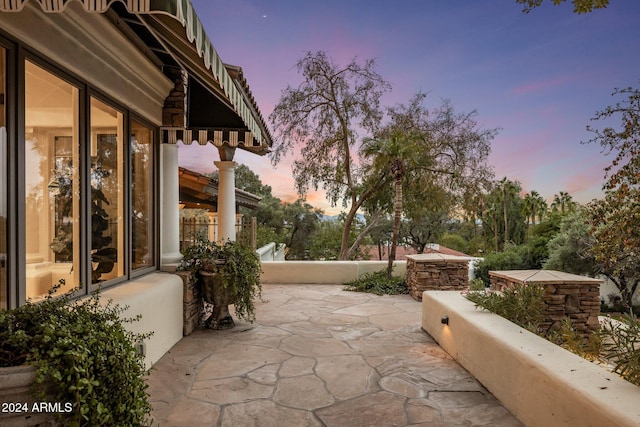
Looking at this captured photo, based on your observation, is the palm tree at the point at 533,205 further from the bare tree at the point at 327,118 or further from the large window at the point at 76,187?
the large window at the point at 76,187

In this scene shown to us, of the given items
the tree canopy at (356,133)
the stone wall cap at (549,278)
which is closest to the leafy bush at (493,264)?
the tree canopy at (356,133)

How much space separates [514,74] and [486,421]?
505 inches

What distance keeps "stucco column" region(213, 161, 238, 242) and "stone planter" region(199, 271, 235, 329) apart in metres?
2.01

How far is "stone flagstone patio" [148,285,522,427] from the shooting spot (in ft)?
9.80

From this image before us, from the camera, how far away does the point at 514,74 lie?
42.5 feet

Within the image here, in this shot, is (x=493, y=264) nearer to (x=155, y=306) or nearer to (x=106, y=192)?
(x=155, y=306)

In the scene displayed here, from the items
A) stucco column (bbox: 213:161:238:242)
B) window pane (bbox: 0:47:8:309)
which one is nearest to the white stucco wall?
window pane (bbox: 0:47:8:309)

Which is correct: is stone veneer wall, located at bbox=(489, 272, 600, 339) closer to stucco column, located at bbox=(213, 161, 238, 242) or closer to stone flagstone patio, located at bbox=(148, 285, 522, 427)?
stone flagstone patio, located at bbox=(148, 285, 522, 427)

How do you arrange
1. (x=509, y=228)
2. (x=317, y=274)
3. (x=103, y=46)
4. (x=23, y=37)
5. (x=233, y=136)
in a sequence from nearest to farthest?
(x=23, y=37) → (x=103, y=46) → (x=233, y=136) → (x=317, y=274) → (x=509, y=228)

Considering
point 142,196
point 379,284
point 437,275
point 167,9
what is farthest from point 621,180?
point 142,196

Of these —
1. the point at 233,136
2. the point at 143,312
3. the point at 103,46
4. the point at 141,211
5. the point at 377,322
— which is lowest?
the point at 377,322

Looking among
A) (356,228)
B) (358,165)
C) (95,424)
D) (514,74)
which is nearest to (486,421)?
(95,424)

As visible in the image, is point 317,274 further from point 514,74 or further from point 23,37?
point 514,74

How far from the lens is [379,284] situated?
8742 millimetres
